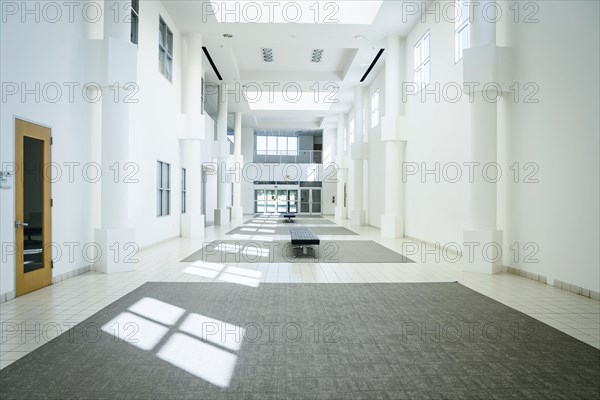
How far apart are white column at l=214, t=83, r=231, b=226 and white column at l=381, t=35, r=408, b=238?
8.89 m

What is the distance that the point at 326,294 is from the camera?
19.3ft

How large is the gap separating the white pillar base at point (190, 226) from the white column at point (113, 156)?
6.01 meters

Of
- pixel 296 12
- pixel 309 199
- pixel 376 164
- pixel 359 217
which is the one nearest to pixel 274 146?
pixel 309 199

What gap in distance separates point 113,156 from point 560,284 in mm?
7401

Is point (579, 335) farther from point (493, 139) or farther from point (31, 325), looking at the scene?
point (31, 325)

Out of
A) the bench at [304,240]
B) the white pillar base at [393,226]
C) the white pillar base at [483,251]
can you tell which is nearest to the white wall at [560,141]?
the white pillar base at [483,251]

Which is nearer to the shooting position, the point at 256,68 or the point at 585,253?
the point at 585,253

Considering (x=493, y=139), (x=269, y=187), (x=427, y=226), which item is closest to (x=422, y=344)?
(x=493, y=139)

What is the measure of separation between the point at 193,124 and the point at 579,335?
457 inches

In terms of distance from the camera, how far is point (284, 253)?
1000 cm

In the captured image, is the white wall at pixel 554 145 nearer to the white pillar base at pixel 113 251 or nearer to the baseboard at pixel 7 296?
the white pillar base at pixel 113 251

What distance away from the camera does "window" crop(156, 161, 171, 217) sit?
11.8 meters

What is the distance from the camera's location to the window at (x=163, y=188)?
11.8m

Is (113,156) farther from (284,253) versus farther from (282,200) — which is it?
(282,200)
